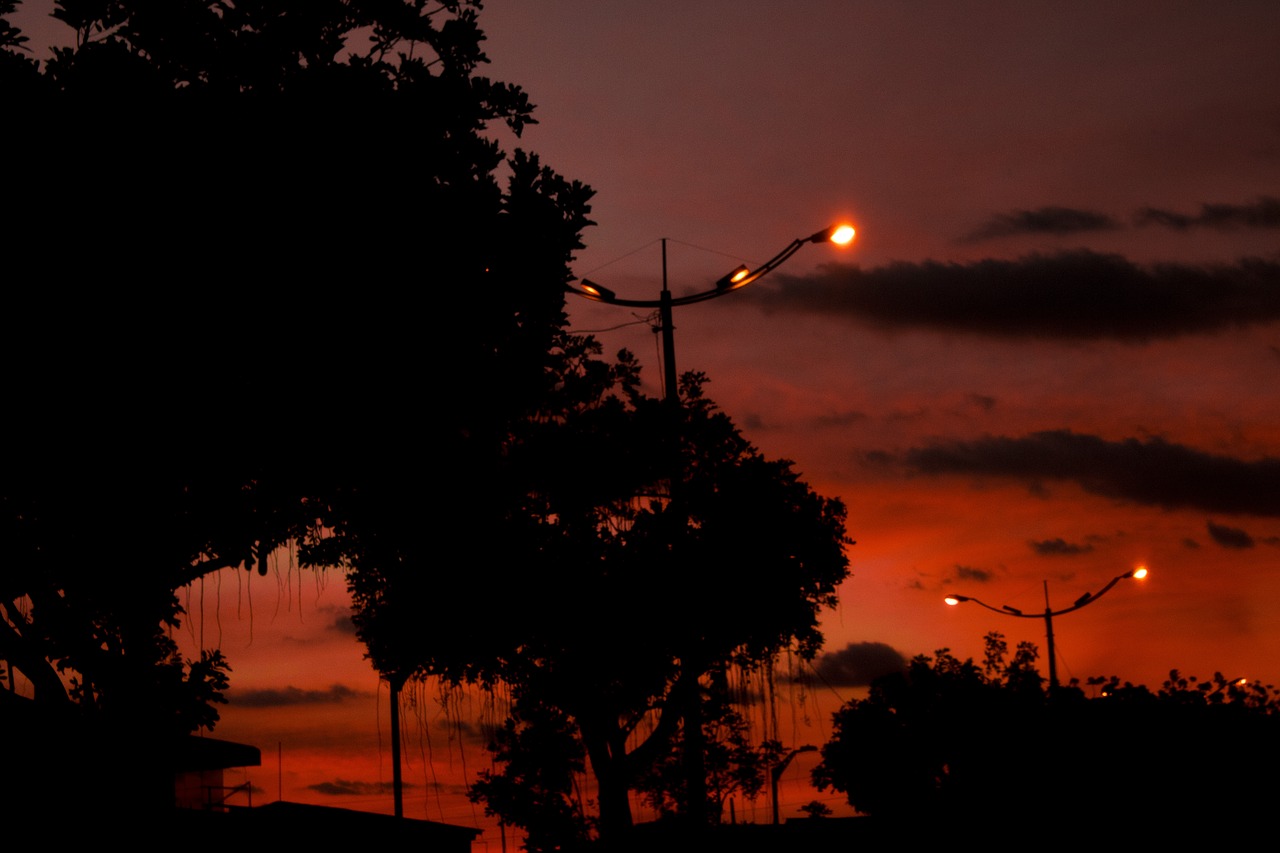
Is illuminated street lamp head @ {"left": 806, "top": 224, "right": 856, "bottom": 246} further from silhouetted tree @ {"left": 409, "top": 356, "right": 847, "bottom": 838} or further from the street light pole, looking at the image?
silhouetted tree @ {"left": 409, "top": 356, "right": 847, "bottom": 838}

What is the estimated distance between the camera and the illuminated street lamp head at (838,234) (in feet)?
57.9

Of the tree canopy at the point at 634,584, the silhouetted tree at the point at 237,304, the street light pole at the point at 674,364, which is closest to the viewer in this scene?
the silhouetted tree at the point at 237,304

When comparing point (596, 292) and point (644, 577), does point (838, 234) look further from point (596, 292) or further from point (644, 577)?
point (644, 577)

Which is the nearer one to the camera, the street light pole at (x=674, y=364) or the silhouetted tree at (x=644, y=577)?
the street light pole at (x=674, y=364)

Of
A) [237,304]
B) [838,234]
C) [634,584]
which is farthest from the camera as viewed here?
[634,584]

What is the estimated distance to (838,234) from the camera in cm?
1772

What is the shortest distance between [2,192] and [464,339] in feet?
14.0

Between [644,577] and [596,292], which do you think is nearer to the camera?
[596,292]

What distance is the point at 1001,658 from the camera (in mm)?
42375

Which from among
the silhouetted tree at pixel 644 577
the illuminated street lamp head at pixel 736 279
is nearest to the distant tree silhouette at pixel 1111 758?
the silhouetted tree at pixel 644 577

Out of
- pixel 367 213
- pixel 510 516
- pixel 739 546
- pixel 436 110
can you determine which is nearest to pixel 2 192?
pixel 367 213

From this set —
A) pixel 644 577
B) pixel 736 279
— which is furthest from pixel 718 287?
pixel 644 577

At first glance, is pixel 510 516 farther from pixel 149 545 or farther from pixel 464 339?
pixel 149 545

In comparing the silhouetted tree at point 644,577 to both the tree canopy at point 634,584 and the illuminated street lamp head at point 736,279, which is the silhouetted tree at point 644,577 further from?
the illuminated street lamp head at point 736,279
